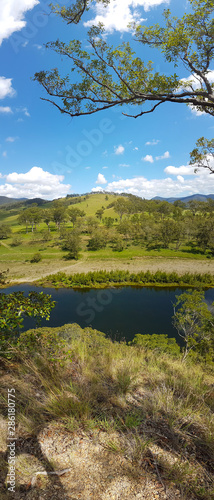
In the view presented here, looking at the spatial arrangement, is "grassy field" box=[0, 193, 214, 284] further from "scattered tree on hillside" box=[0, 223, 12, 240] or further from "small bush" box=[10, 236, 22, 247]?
"scattered tree on hillside" box=[0, 223, 12, 240]

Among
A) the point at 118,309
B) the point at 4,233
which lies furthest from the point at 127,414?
the point at 4,233

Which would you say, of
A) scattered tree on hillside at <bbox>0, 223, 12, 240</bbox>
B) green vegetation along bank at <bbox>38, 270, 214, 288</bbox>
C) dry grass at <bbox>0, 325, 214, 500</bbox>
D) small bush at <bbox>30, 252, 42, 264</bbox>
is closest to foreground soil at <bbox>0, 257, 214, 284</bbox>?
small bush at <bbox>30, 252, 42, 264</bbox>

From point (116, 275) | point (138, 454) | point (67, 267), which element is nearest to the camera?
point (138, 454)

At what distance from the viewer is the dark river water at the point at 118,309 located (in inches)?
992

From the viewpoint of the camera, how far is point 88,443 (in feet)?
9.27

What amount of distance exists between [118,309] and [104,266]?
65.3ft

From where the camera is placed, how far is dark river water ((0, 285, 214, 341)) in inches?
992

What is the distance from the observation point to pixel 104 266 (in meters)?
49.2

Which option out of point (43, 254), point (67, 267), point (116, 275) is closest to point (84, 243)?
point (43, 254)

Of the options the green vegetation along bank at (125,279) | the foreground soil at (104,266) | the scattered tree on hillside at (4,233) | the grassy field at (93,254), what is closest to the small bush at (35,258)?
the grassy field at (93,254)

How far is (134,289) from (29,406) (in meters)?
36.3

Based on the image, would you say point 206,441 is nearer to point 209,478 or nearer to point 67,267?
point 209,478

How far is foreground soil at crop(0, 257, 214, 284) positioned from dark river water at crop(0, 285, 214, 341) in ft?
22.9

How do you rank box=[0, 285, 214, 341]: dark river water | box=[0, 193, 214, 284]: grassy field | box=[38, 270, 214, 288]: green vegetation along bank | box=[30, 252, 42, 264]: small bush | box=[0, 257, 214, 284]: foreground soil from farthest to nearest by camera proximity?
box=[30, 252, 42, 264]: small bush < box=[0, 193, 214, 284]: grassy field < box=[0, 257, 214, 284]: foreground soil < box=[38, 270, 214, 288]: green vegetation along bank < box=[0, 285, 214, 341]: dark river water
